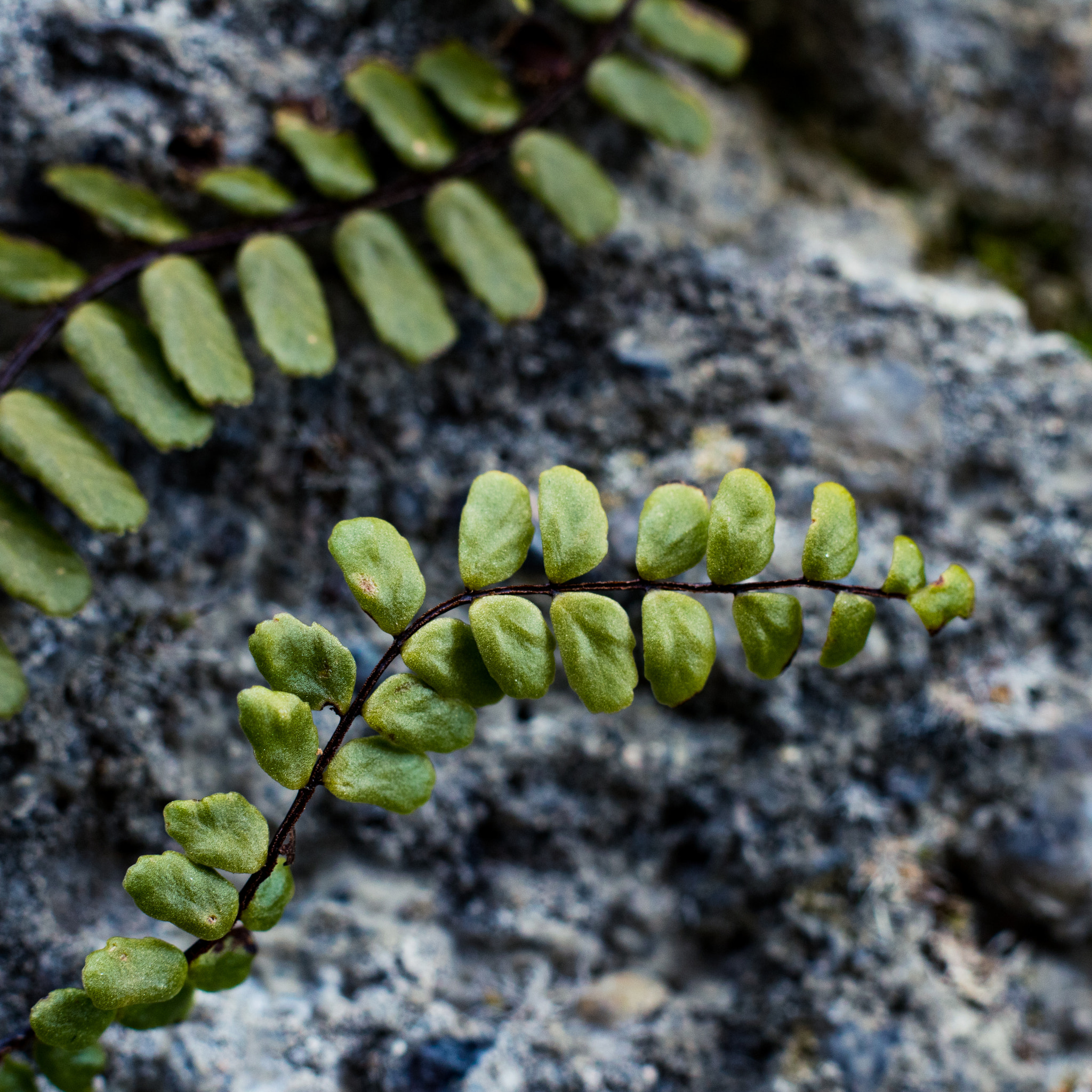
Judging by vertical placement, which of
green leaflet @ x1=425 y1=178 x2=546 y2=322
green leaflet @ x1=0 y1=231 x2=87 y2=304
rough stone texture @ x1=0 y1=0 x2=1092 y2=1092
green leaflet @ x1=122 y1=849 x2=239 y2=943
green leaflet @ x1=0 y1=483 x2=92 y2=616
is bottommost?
rough stone texture @ x1=0 y1=0 x2=1092 y2=1092

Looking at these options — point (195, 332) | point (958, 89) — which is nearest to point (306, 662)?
point (195, 332)

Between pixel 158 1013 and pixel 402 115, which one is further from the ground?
pixel 402 115

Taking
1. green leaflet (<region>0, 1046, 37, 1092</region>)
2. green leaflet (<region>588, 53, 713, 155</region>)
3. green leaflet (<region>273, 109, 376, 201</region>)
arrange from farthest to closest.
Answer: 1. green leaflet (<region>588, 53, 713, 155</region>)
2. green leaflet (<region>273, 109, 376, 201</region>)
3. green leaflet (<region>0, 1046, 37, 1092</region>)

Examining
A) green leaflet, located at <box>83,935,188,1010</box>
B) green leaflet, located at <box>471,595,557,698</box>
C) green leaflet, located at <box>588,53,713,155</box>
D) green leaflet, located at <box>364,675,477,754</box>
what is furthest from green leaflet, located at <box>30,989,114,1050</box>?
green leaflet, located at <box>588,53,713,155</box>

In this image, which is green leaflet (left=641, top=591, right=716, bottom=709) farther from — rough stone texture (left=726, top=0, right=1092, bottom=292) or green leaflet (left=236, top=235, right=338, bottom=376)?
rough stone texture (left=726, top=0, right=1092, bottom=292)

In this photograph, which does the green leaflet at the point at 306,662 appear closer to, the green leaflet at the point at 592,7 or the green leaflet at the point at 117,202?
the green leaflet at the point at 117,202

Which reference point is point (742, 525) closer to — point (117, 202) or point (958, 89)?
point (117, 202)

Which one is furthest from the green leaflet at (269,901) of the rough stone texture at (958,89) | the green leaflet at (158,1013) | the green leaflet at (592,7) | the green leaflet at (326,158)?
the rough stone texture at (958,89)
